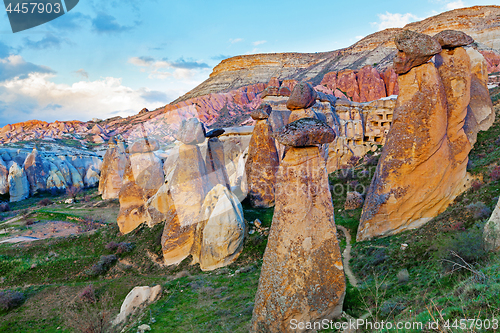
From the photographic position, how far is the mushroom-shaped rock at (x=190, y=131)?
30.5 ft

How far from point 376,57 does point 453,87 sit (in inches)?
2324

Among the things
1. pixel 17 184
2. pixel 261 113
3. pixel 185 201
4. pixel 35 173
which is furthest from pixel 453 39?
pixel 35 173

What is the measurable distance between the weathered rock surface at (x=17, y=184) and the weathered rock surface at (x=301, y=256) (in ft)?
104

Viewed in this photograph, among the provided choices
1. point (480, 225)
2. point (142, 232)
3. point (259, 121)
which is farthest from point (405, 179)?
point (142, 232)

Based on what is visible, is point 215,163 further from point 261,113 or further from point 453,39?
point 453,39

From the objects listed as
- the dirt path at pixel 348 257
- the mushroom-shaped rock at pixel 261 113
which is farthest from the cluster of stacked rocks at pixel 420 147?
the mushroom-shaped rock at pixel 261 113

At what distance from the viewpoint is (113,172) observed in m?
24.0

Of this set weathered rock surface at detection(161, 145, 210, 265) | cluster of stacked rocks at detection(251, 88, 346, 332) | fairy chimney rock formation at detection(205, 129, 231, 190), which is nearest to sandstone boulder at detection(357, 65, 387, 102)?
fairy chimney rock formation at detection(205, 129, 231, 190)

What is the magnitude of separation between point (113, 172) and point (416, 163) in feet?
77.3

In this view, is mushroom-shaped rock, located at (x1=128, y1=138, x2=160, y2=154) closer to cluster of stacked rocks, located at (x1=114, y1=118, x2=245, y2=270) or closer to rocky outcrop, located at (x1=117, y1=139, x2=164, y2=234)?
rocky outcrop, located at (x1=117, y1=139, x2=164, y2=234)

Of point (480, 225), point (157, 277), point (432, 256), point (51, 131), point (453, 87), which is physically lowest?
point (157, 277)

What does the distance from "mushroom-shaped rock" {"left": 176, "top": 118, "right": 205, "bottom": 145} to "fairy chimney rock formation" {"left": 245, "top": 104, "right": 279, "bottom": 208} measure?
391 centimetres

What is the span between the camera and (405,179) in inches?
280

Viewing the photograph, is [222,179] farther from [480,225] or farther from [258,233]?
[480,225]
